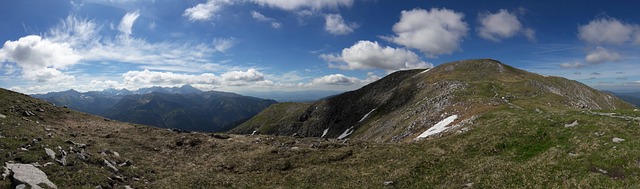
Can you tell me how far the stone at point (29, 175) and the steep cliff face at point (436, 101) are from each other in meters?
45.9

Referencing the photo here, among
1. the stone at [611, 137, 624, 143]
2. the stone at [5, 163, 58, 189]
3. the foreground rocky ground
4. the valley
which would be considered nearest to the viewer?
the stone at [5, 163, 58, 189]

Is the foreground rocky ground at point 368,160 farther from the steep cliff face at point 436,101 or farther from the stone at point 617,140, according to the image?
the steep cliff face at point 436,101

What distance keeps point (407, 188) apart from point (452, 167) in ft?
19.0

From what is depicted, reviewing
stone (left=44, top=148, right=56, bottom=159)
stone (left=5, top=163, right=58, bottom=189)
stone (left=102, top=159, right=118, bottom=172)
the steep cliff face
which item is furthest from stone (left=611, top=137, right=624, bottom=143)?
stone (left=44, top=148, right=56, bottom=159)

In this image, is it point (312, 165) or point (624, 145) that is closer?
point (624, 145)

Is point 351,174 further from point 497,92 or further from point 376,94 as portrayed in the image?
point 376,94

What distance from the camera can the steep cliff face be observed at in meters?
63.2

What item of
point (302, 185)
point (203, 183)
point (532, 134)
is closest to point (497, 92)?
point (532, 134)

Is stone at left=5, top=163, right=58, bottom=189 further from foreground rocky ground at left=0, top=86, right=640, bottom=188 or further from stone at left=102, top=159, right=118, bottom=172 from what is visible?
stone at left=102, top=159, right=118, bottom=172

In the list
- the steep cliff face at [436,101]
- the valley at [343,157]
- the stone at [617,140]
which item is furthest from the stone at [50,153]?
the steep cliff face at [436,101]

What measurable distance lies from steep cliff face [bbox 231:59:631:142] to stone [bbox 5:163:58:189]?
151ft

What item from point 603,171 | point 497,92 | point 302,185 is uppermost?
point 497,92

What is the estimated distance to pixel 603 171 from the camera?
21719mm

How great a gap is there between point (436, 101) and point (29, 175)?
75.1 m
